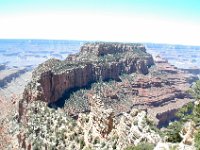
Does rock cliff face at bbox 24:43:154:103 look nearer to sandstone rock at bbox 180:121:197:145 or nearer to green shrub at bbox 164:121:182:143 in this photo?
green shrub at bbox 164:121:182:143

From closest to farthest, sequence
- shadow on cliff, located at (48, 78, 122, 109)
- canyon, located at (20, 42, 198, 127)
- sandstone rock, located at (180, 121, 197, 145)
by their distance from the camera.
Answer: sandstone rock, located at (180, 121, 197, 145)
shadow on cliff, located at (48, 78, 122, 109)
canyon, located at (20, 42, 198, 127)

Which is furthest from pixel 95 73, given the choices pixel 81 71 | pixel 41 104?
pixel 41 104

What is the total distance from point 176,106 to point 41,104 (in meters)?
70.5

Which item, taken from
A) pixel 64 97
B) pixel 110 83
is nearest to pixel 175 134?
pixel 64 97

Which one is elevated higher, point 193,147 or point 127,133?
point 193,147

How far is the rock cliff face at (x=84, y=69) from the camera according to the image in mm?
94375

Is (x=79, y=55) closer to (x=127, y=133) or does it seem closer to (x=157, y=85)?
(x=157, y=85)

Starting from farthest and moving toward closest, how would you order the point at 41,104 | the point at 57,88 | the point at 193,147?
the point at 57,88 → the point at 41,104 → the point at 193,147

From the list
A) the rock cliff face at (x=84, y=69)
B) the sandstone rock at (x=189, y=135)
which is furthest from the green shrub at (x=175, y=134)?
the rock cliff face at (x=84, y=69)

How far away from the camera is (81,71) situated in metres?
121

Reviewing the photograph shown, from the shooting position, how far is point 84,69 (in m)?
123

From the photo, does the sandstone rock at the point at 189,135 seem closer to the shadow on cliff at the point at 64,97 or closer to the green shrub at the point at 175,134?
the green shrub at the point at 175,134

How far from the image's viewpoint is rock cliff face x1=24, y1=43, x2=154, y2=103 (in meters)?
94.4

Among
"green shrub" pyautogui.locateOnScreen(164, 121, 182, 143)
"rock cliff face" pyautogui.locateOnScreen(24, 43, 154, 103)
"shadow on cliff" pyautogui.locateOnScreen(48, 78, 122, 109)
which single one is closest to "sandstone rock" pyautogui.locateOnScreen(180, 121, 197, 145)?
"green shrub" pyautogui.locateOnScreen(164, 121, 182, 143)
